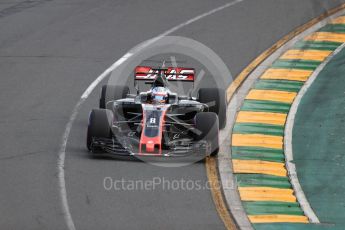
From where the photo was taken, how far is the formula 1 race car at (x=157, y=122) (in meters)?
19.8

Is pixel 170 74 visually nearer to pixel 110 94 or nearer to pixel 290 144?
pixel 110 94

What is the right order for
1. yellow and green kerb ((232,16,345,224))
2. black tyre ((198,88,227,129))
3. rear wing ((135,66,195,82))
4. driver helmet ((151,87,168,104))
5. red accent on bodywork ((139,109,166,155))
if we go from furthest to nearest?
rear wing ((135,66,195,82)) < black tyre ((198,88,227,129)) < driver helmet ((151,87,168,104)) < red accent on bodywork ((139,109,166,155)) < yellow and green kerb ((232,16,345,224))

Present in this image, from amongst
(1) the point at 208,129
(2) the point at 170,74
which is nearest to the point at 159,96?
(2) the point at 170,74

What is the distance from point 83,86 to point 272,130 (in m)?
5.22

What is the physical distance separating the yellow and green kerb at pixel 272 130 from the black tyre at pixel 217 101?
0.43 metres

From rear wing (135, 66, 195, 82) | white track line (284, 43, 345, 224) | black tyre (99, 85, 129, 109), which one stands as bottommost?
white track line (284, 43, 345, 224)

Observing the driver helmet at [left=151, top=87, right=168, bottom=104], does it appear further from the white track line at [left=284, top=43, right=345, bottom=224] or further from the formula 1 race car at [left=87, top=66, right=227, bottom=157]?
the white track line at [left=284, top=43, right=345, bottom=224]

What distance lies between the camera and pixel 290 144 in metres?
21.2

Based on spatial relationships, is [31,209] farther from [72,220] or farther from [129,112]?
[129,112]

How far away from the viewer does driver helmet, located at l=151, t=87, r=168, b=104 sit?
823 inches

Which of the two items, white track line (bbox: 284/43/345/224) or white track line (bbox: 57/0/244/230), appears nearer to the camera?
white track line (bbox: 57/0/244/230)

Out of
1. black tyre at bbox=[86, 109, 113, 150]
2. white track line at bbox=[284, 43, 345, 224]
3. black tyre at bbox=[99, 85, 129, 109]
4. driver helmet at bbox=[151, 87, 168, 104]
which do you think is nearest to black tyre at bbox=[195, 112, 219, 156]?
driver helmet at bbox=[151, 87, 168, 104]

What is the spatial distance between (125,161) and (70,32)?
34.0ft

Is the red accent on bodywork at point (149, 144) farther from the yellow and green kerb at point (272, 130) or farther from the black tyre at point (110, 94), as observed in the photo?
the black tyre at point (110, 94)
